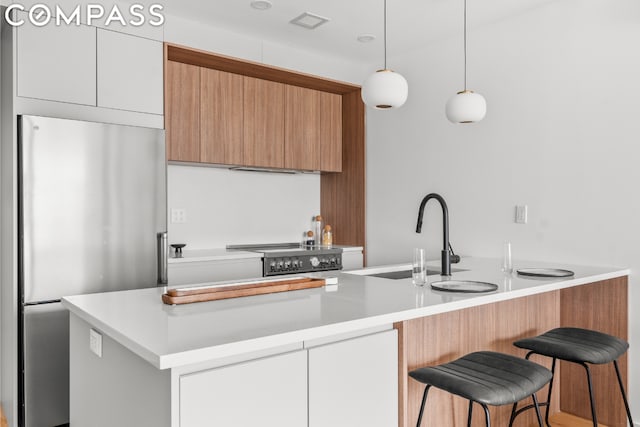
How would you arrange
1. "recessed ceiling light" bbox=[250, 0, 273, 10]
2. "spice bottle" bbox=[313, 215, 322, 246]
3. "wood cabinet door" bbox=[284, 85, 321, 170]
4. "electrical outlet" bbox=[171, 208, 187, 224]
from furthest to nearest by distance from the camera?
"spice bottle" bbox=[313, 215, 322, 246] → "wood cabinet door" bbox=[284, 85, 321, 170] → "electrical outlet" bbox=[171, 208, 187, 224] → "recessed ceiling light" bbox=[250, 0, 273, 10]

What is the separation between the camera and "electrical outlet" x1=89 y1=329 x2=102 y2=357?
1.57 m

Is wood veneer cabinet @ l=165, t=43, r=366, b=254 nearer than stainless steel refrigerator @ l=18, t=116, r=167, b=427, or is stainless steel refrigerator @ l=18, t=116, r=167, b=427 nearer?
stainless steel refrigerator @ l=18, t=116, r=167, b=427

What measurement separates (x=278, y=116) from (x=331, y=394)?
9.08ft

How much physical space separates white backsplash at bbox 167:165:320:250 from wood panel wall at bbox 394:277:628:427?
7.37 ft

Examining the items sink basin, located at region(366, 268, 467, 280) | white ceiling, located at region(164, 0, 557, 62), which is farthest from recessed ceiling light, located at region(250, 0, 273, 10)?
sink basin, located at region(366, 268, 467, 280)

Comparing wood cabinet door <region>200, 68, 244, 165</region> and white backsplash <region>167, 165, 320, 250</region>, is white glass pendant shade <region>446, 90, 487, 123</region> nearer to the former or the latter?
wood cabinet door <region>200, 68, 244, 165</region>

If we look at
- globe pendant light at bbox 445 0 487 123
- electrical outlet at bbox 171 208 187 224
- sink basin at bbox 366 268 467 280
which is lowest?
sink basin at bbox 366 268 467 280

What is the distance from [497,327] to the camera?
2.41 meters

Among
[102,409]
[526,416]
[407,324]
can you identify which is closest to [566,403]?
[526,416]

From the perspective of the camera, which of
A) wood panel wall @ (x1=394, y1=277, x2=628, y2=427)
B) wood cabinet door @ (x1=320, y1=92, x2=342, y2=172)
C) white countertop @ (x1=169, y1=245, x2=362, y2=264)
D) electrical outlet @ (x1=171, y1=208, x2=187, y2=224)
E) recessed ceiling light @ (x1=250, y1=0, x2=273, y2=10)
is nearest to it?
wood panel wall @ (x1=394, y1=277, x2=628, y2=427)

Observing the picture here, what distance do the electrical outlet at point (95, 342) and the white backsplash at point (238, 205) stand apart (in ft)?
6.95

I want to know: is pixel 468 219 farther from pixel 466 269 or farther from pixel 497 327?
pixel 497 327

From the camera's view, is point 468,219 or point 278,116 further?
point 278,116

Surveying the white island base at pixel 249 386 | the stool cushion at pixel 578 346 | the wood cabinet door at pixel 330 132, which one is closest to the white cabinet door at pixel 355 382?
the white island base at pixel 249 386
